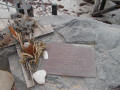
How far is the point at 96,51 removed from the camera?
2.34 m

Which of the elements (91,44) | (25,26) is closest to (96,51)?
(91,44)

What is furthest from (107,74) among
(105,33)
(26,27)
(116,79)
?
(26,27)

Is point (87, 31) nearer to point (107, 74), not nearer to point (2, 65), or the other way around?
point (107, 74)

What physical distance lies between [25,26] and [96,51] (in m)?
1.27

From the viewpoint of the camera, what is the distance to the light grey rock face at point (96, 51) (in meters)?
1.93

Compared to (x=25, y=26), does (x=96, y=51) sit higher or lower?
lower

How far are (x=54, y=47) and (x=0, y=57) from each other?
973mm

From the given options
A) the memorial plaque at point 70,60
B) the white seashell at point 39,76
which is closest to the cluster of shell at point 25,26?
the memorial plaque at point 70,60

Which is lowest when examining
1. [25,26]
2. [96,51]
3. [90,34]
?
[96,51]

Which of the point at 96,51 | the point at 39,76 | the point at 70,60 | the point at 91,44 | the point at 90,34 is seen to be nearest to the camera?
the point at 39,76

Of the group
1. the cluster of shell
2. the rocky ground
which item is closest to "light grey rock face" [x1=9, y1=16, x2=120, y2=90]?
the rocky ground

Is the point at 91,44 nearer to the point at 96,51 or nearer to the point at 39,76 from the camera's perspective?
the point at 96,51

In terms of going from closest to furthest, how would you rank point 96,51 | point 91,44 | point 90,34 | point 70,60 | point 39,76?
point 39,76
point 70,60
point 96,51
point 91,44
point 90,34

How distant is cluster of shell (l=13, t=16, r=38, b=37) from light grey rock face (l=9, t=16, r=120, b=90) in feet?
1.00
